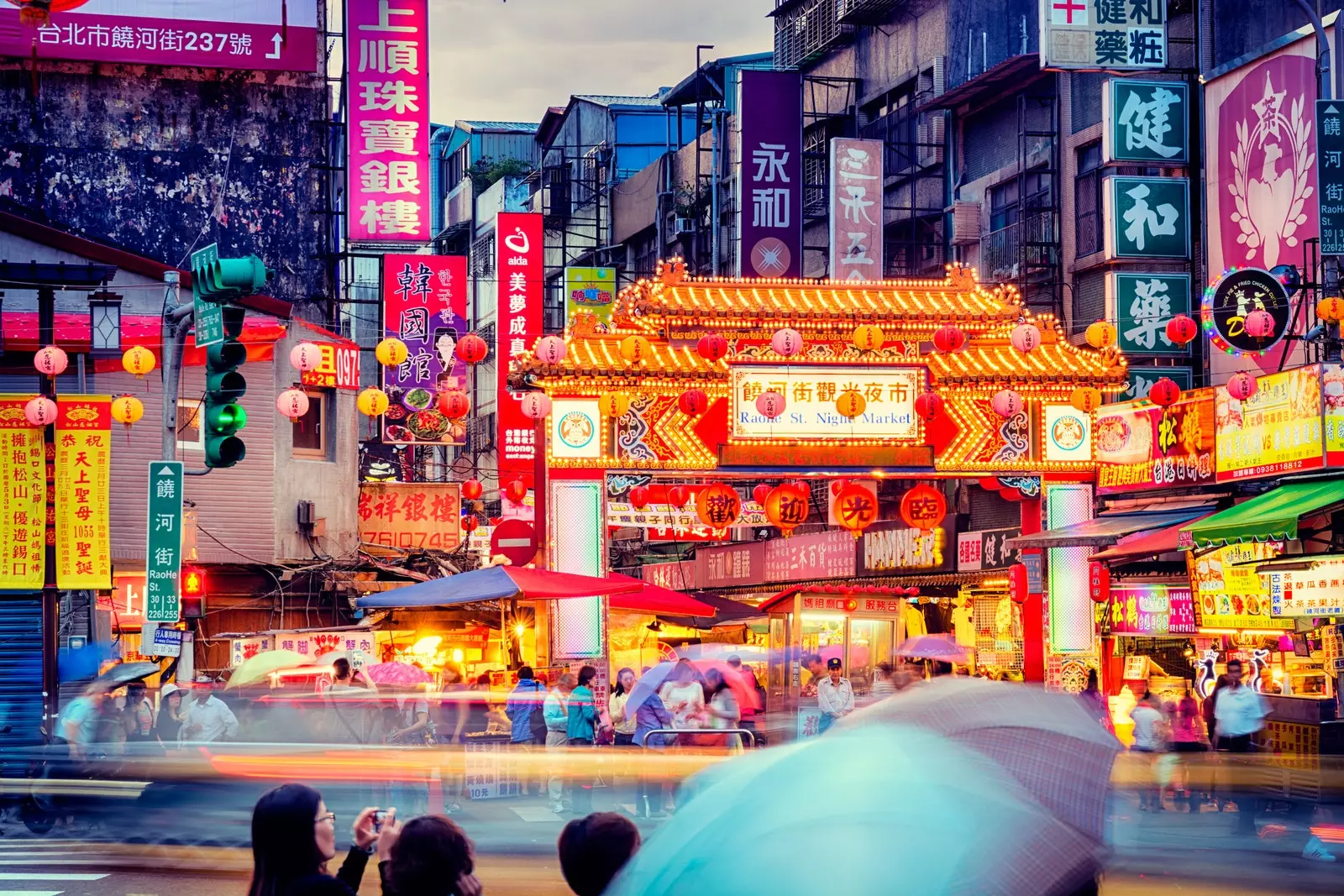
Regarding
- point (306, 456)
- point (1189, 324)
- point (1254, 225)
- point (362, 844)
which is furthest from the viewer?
point (306, 456)

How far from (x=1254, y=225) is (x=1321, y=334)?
343cm

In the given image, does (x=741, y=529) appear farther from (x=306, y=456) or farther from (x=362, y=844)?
(x=362, y=844)

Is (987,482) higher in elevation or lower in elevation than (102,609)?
higher

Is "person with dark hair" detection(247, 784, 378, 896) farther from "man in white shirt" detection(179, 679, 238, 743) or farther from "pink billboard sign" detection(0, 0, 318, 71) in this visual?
"pink billboard sign" detection(0, 0, 318, 71)

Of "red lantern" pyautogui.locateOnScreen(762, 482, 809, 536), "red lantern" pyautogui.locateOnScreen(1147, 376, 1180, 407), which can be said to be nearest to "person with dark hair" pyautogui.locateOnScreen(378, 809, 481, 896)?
"red lantern" pyautogui.locateOnScreen(1147, 376, 1180, 407)

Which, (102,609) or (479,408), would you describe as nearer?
(102,609)

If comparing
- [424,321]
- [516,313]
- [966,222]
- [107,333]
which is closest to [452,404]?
[107,333]

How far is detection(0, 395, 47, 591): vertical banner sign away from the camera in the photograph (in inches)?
904

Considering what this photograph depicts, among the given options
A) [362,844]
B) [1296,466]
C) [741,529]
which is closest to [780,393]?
[1296,466]

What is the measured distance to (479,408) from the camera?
187 ft

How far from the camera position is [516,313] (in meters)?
33.1

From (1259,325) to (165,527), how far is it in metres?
13.7

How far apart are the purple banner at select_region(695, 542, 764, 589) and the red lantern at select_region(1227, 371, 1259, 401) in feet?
70.3

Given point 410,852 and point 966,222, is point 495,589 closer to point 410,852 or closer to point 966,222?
point 410,852
